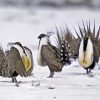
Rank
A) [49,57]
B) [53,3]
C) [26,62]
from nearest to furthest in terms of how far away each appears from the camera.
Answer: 1. [26,62]
2. [49,57]
3. [53,3]

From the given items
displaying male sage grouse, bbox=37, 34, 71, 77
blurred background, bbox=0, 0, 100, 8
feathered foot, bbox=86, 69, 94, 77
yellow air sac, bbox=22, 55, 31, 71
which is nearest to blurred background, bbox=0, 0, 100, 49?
blurred background, bbox=0, 0, 100, 8

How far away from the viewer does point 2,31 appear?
17359mm

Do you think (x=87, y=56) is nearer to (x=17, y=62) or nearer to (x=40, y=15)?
(x=17, y=62)

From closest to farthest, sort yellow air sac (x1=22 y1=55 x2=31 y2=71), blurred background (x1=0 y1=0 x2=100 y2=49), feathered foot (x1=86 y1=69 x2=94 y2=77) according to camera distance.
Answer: yellow air sac (x1=22 y1=55 x2=31 y2=71) < feathered foot (x1=86 y1=69 x2=94 y2=77) < blurred background (x1=0 y1=0 x2=100 y2=49)

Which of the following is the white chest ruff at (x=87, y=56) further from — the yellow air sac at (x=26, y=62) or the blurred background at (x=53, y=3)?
the blurred background at (x=53, y=3)

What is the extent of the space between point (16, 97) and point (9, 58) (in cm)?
112

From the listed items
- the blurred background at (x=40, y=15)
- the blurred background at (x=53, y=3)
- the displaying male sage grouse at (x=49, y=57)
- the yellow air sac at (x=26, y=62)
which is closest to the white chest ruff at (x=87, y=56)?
the displaying male sage grouse at (x=49, y=57)

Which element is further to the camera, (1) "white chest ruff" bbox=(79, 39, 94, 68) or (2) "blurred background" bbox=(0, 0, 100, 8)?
(2) "blurred background" bbox=(0, 0, 100, 8)

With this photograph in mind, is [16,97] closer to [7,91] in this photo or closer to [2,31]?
[7,91]

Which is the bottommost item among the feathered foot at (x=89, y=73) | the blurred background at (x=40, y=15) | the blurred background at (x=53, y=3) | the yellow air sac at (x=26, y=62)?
the feathered foot at (x=89, y=73)

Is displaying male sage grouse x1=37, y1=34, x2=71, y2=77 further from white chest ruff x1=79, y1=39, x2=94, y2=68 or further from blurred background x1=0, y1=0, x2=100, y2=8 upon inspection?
blurred background x1=0, y1=0, x2=100, y2=8

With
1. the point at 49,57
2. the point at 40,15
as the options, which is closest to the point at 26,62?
the point at 49,57

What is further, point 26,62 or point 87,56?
point 87,56

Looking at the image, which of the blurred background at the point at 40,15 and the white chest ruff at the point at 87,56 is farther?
the blurred background at the point at 40,15
